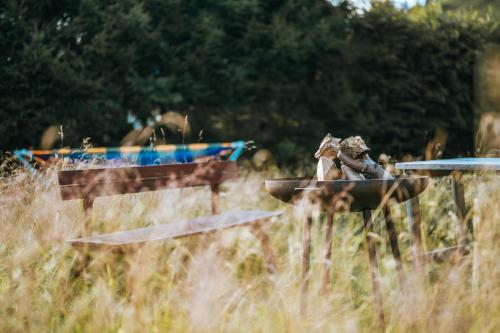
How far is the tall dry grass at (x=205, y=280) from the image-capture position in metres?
2.58

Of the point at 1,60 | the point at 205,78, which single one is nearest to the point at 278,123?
the point at 205,78

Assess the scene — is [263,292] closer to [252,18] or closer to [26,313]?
[26,313]

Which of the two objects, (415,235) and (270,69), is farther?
(270,69)

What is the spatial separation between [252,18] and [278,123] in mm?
1799

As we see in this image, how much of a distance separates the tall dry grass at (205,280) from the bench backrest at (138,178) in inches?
8.1

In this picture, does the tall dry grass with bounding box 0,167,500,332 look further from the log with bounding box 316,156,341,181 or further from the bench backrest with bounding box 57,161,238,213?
the log with bounding box 316,156,341,181

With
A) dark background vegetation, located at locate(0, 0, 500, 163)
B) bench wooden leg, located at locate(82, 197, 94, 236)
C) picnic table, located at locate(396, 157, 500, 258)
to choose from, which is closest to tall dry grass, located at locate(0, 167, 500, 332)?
bench wooden leg, located at locate(82, 197, 94, 236)

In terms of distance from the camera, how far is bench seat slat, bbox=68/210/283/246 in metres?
2.91

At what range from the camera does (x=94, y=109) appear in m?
8.74

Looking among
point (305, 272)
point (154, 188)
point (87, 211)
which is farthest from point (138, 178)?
point (305, 272)

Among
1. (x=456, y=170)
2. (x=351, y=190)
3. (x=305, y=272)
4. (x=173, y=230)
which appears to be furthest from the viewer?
(x=456, y=170)

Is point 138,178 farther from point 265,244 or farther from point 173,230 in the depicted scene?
point 265,244

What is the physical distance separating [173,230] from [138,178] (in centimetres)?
70

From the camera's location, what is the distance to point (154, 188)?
13.0 ft
